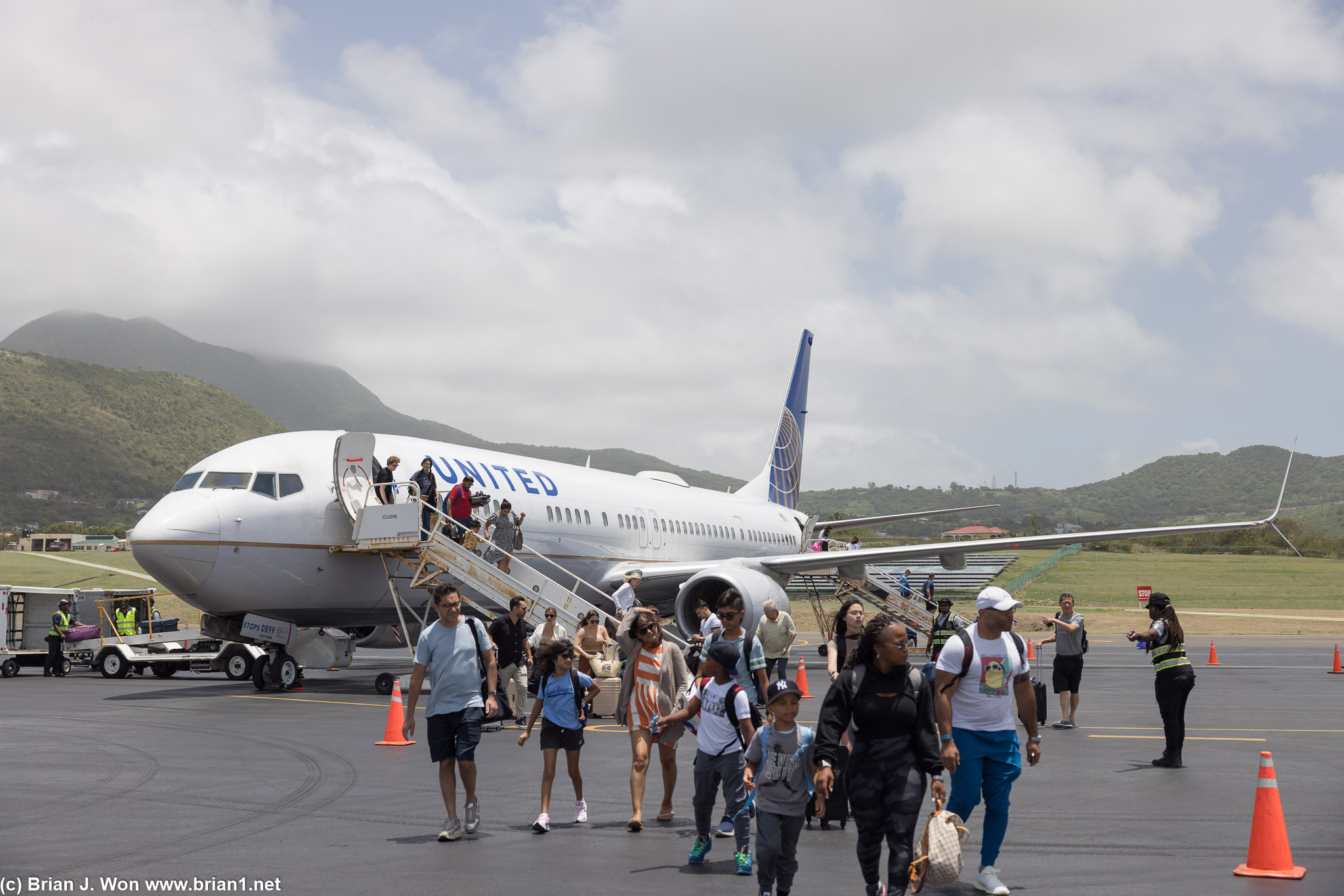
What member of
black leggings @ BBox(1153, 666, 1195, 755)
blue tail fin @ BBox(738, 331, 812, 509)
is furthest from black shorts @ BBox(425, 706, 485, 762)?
blue tail fin @ BBox(738, 331, 812, 509)

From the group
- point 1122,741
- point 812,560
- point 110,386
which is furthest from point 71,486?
point 1122,741

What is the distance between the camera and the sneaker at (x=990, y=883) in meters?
6.46

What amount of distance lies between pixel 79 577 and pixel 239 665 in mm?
36640

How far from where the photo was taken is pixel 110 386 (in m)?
166

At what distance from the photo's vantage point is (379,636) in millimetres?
22141

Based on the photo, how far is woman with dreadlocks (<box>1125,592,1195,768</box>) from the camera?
11.3 meters

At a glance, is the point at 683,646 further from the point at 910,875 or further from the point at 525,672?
the point at 910,875

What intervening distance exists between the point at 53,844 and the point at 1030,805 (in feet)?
23.1

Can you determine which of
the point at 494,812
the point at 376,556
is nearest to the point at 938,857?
the point at 494,812

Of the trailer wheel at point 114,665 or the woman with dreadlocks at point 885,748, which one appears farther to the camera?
the trailer wheel at point 114,665

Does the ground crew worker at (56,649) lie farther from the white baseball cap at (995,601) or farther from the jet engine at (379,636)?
the white baseball cap at (995,601)

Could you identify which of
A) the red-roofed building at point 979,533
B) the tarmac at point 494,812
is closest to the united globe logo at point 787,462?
the tarmac at point 494,812

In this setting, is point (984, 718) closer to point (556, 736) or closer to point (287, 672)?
point (556, 736)

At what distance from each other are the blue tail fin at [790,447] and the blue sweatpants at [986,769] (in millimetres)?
31797
